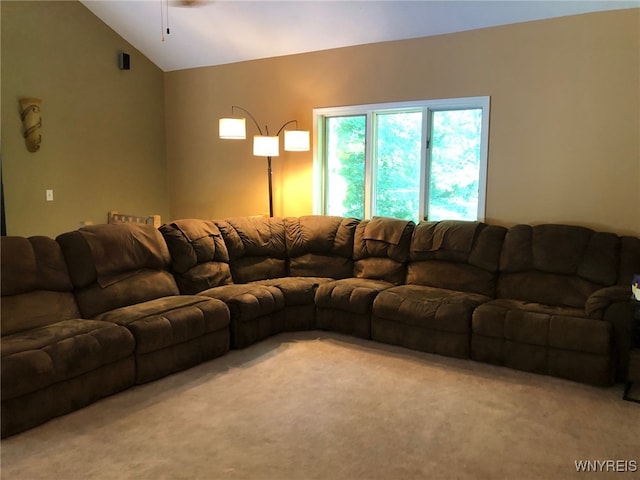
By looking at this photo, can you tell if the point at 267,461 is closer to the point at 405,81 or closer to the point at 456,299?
the point at 456,299

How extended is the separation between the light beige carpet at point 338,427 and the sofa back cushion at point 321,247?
1.34 meters

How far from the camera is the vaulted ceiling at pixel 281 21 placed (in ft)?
13.6

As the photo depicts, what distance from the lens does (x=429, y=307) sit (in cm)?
388

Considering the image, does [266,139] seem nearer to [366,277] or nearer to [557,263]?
[366,277]

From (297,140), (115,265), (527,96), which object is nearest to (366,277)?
(297,140)

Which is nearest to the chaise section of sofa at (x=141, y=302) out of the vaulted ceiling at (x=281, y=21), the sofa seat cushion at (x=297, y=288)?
the sofa seat cushion at (x=297, y=288)

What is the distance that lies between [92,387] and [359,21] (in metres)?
3.75

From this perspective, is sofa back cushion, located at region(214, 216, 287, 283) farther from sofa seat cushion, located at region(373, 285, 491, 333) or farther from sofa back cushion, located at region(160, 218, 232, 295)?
sofa seat cushion, located at region(373, 285, 491, 333)

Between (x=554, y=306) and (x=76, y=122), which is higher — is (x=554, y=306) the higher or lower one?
the lower one

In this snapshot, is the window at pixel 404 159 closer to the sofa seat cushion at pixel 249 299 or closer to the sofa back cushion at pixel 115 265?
the sofa seat cushion at pixel 249 299

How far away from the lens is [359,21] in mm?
4668

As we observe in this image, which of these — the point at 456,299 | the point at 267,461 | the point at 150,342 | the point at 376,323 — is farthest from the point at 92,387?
the point at 456,299

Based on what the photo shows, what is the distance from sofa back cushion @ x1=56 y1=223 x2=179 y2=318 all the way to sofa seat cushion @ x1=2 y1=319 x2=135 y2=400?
1.15 feet

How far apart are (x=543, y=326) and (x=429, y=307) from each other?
0.81 meters
